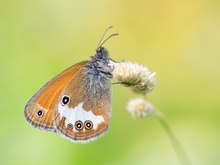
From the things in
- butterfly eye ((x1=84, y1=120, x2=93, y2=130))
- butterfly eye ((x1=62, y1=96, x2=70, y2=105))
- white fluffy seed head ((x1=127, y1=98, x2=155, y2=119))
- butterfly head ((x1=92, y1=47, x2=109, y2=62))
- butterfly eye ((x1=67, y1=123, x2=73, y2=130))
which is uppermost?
butterfly head ((x1=92, y1=47, x2=109, y2=62))

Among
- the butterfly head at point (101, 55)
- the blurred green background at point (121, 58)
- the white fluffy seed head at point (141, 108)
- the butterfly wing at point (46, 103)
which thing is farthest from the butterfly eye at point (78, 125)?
the blurred green background at point (121, 58)

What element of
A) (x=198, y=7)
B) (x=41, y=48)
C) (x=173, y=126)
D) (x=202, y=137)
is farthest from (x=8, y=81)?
(x=198, y=7)

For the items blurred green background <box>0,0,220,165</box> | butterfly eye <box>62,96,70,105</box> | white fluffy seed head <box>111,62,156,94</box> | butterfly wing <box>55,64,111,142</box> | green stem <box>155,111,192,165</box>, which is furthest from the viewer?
blurred green background <box>0,0,220,165</box>

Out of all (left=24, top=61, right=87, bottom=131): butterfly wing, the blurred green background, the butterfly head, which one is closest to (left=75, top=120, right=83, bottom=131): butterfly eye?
(left=24, top=61, right=87, bottom=131): butterfly wing

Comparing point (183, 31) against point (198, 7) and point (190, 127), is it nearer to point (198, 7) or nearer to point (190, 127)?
point (198, 7)

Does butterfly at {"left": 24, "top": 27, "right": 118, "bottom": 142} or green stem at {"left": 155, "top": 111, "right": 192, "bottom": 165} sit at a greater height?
butterfly at {"left": 24, "top": 27, "right": 118, "bottom": 142}

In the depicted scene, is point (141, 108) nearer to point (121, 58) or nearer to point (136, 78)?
point (136, 78)

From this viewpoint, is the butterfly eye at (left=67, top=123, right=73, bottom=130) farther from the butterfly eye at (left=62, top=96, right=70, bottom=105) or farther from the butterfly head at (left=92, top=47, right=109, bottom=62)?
the butterfly head at (left=92, top=47, right=109, bottom=62)
